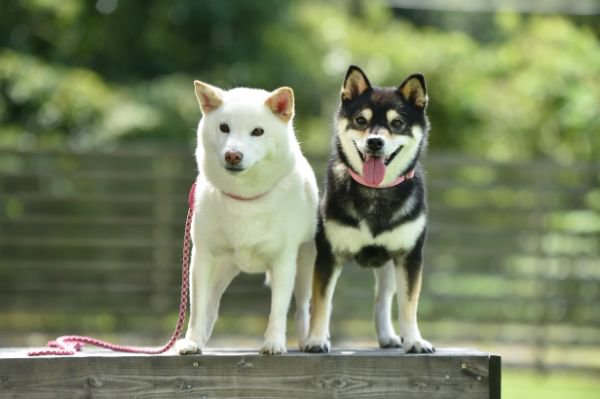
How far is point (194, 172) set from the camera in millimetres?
10578

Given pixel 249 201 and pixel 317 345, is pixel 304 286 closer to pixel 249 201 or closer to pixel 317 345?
pixel 317 345

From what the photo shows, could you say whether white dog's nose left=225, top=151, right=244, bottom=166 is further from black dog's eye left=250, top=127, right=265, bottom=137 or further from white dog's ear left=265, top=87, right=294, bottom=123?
white dog's ear left=265, top=87, right=294, bottom=123

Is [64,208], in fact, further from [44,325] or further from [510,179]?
[510,179]

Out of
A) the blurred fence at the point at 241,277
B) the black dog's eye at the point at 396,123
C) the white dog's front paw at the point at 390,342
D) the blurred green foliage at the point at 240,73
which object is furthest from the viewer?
the blurred green foliage at the point at 240,73

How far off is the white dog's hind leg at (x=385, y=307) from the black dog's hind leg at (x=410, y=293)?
346 mm

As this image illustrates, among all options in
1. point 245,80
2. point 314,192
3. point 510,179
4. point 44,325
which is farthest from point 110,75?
point 314,192

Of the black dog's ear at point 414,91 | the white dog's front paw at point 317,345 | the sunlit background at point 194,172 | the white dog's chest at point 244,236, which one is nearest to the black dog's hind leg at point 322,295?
the white dog's front paw at point 317,345

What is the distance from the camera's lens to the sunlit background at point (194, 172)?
1063cm

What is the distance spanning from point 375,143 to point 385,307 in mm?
931

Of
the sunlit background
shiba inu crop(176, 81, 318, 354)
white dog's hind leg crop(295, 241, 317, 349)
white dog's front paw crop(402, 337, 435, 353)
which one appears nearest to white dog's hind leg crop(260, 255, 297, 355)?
shiba inu crop(176, 81, 318, 354)

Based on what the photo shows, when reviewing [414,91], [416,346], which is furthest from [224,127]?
[416,346]

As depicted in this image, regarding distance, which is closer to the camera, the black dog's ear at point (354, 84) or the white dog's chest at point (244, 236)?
the white dog's chest at point (244, 236)

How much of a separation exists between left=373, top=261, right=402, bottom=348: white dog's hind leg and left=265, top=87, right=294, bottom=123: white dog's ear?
96cm

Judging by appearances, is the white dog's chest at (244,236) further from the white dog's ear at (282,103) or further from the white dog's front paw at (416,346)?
the white dog's front paw at (416,346)
